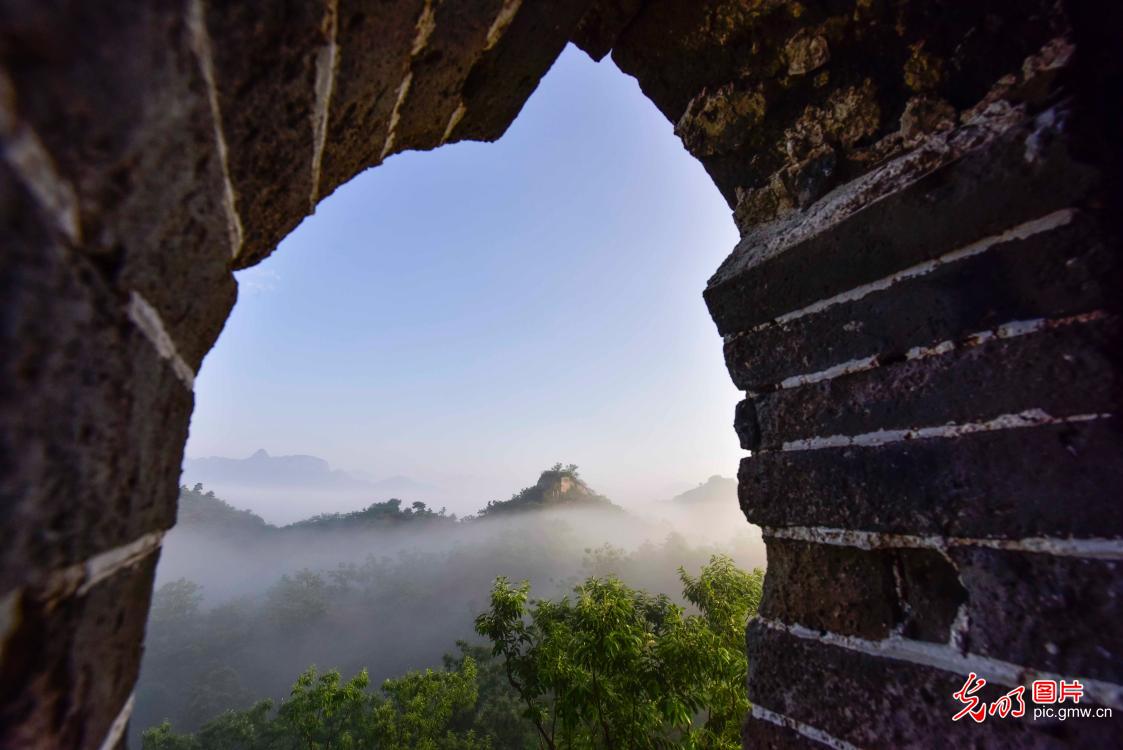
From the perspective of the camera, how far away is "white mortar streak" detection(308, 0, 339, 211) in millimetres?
688

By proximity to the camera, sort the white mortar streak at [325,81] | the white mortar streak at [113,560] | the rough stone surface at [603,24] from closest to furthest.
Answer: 1. the white mortar streak at [113,560]
2. the white mortar streak at [325,81]
3. the rough stone surface at [603,24]

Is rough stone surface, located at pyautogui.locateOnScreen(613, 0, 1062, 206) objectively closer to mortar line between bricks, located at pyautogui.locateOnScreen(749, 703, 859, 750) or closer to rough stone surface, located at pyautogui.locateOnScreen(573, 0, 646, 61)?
Result: rough stone surface, located at pyautogui.locateOnScreen(573, 0, 646, 61)

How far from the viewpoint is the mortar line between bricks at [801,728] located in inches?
39.2

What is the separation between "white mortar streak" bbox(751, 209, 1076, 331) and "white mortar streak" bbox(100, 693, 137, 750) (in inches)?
56.7

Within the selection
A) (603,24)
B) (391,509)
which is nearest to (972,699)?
(603,24)

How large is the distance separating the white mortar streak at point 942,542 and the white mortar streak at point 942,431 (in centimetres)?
20

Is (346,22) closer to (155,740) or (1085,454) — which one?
(1085,454)

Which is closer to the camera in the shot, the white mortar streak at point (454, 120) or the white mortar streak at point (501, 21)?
the white mortar streak at point (501, 21)

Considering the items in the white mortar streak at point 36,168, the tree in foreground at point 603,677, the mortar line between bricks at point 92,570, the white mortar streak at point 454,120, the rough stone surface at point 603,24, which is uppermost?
the rough stone surface at point 603,24

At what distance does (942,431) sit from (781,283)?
0.51m

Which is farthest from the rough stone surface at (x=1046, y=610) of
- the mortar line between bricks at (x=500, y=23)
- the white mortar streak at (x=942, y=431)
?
the mortar line between bricks at (x=500, y=23)

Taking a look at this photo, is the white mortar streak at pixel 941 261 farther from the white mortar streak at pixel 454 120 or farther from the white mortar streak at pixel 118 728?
the white mortar streak at pixel 118 728

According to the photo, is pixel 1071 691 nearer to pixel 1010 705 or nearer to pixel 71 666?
pixel 1010 705

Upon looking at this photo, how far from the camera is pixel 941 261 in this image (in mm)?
986
